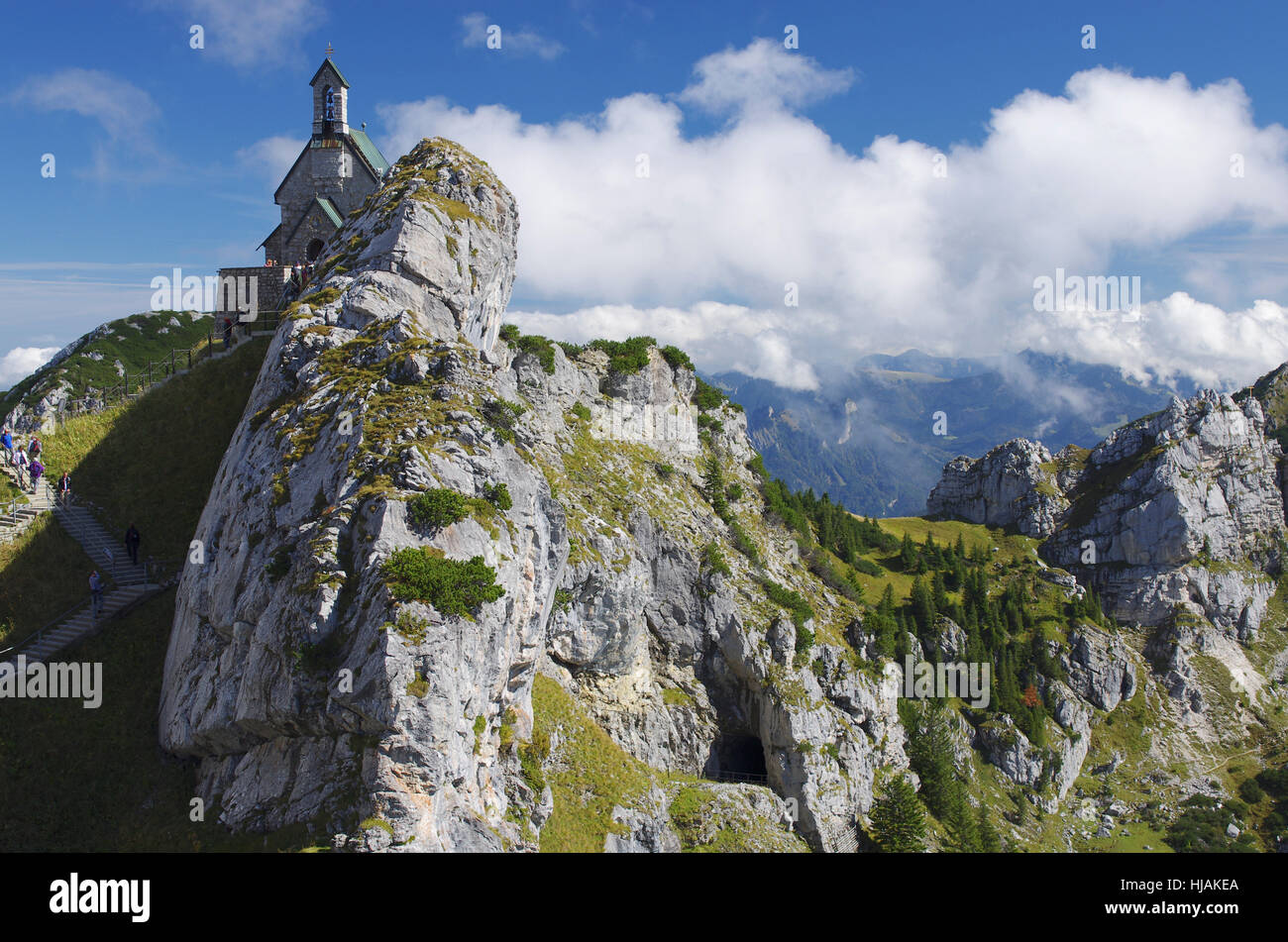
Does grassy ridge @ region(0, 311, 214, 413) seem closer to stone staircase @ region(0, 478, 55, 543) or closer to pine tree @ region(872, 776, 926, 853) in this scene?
stone staircase @ region(0, 478, 55, 543)

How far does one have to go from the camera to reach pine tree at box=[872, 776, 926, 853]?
2351 inches

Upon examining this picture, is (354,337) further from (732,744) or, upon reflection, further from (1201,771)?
(1201,771)

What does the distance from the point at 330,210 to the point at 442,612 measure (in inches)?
1782

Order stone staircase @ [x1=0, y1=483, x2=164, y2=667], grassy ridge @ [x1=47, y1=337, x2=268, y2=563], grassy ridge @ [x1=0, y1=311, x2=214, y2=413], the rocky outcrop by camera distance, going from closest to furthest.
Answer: stone staircase @ [x1=0, y1=483, x2=164, y2=667] < grassy ridge @ [x1=47, y1=337, x2=268, y2=563] < grassy ridge @ [x1=0, y1=311, x2=214, y2=413] < the rocky outcrop

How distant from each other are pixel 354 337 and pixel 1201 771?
13669cm

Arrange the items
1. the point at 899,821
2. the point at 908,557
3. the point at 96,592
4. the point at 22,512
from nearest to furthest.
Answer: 1. the point at 96,592
2. the point at 22,512
3. the point at 899,821
4. the point at 908,557

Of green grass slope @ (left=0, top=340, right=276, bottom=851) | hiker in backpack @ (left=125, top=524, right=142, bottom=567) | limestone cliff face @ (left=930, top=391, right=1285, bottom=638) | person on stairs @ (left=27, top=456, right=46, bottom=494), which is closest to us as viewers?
green grass slope @ (left=0, top=340, right=276, bottom=851)

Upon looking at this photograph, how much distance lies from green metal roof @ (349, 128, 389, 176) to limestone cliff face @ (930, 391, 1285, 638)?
134451 mm

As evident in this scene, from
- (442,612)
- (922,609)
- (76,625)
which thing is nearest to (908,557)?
(922,609)

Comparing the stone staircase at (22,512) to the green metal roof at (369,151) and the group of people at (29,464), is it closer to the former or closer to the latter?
the group of people at (29,464)

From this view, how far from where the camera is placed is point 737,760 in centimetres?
6247

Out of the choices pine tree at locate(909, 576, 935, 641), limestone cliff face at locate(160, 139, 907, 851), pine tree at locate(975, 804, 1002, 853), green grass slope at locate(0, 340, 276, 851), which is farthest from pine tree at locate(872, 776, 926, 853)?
green grass slope at locate(0, 340, 276, 851)

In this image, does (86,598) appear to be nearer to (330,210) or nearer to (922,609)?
(330,210)
